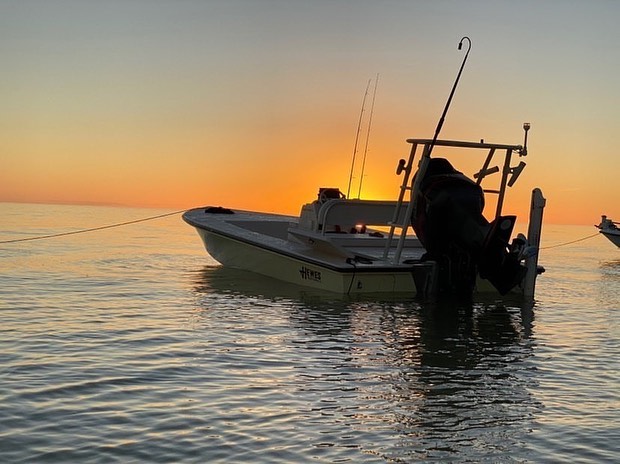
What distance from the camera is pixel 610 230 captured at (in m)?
40.9

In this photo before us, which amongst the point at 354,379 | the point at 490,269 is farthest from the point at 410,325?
the point at 354,379

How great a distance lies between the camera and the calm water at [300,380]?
5734 mm

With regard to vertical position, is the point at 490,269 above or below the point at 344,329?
above

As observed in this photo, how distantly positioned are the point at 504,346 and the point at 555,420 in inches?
161

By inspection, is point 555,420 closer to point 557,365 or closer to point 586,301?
point 557,365

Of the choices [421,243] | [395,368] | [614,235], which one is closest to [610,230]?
[614,235]

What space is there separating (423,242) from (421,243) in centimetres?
56

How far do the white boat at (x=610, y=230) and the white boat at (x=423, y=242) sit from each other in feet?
86.1

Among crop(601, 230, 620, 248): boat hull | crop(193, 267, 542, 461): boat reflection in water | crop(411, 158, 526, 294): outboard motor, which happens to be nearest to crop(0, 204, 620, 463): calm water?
crop(193, 267, 542, 461): boat reflection in water

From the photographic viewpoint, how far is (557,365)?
9141 millimetres

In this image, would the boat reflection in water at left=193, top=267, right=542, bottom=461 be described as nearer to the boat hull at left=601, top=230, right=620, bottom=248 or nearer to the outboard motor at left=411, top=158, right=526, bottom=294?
the outboard motor at left=411, top=158, right=526, bottom=294

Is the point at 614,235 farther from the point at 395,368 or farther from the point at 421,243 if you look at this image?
the point at 395,368

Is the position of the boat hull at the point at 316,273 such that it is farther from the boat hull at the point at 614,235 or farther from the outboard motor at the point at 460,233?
the boat hull at the point at 614,235

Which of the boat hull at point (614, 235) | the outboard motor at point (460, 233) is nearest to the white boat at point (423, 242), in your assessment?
the outboard motor at point (460, 233)
